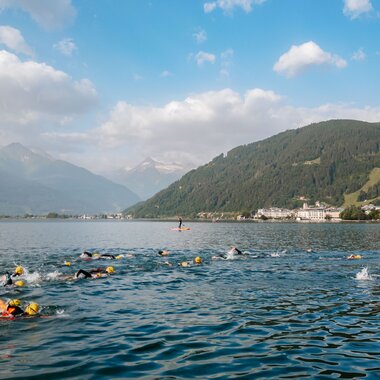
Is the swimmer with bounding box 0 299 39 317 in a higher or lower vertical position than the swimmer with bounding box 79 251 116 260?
higher

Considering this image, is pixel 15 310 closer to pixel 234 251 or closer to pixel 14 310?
pixel 14 310

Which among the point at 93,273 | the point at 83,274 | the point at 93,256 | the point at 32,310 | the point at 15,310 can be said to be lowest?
the point at 93,256

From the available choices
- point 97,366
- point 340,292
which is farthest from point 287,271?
point 97,366

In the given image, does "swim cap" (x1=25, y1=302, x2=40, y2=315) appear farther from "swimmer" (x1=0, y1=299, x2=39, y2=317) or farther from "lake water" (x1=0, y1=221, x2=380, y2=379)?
"lake water" (x1=0, y1=221, x2=380, y2=379)

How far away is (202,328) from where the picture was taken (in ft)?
64.5

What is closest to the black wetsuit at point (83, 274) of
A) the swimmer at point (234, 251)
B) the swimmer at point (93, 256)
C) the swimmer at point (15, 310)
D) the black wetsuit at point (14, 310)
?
the swimmer at point (15, 310)

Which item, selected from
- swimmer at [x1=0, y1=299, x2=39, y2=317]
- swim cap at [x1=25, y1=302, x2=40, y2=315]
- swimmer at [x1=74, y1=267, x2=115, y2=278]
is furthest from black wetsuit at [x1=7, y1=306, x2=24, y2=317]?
swimmer at [x1=74, y1=267, x2=115, y2=278]

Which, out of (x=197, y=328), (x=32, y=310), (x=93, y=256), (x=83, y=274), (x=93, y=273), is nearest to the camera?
(x=197, y=328)

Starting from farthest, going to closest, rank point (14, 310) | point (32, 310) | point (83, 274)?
1. point (83, 274)
2. point (32, 310)
3. point (14, 310)

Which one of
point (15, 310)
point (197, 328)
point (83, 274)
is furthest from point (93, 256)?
point (197, 328)

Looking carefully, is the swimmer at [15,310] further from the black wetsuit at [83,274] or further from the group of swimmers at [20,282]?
the black wetsuit at [83,274]

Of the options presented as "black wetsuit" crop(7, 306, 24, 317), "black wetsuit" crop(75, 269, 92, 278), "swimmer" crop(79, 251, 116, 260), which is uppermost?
"black wetsuit" crop(7, 306, 24, 317)

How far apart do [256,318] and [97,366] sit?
9.64 m

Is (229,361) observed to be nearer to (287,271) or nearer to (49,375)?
(49,375)
